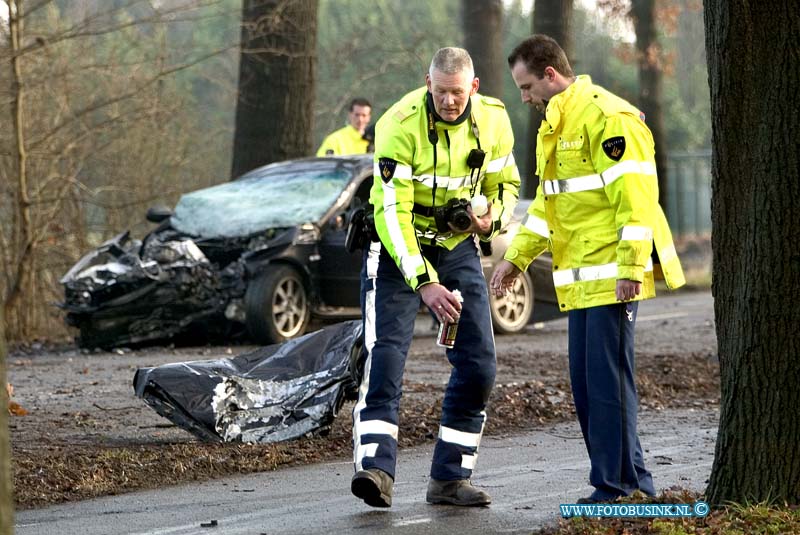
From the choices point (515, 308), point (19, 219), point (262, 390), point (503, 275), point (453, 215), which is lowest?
point (262, 390)

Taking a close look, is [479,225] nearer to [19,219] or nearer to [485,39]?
[19,219]

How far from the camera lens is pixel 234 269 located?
12602 mm

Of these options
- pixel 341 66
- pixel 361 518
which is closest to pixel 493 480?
pixel 361 518

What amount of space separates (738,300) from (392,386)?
153 cm

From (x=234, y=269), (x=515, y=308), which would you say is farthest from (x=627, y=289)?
(x=515, y=308)

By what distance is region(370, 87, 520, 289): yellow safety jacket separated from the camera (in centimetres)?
589

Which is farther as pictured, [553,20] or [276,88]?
[553,20]

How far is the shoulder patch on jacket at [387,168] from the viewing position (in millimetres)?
5969

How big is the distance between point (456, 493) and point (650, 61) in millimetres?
21274

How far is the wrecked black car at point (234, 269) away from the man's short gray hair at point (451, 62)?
245 inches

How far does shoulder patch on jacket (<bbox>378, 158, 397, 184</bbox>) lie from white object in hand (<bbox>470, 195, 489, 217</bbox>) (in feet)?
1.25

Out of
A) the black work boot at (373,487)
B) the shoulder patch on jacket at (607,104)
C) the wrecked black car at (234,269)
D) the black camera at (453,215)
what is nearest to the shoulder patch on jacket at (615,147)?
the shoulder patch on jacket at (607,104)

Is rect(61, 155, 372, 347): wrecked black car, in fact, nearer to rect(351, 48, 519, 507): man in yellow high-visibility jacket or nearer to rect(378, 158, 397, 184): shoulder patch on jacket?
rect(351, 48, 519, 507): man in yellow high-visibility jacket

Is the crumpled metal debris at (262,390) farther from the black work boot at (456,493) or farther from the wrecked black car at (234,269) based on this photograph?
the wrecked black car at (234,269)
